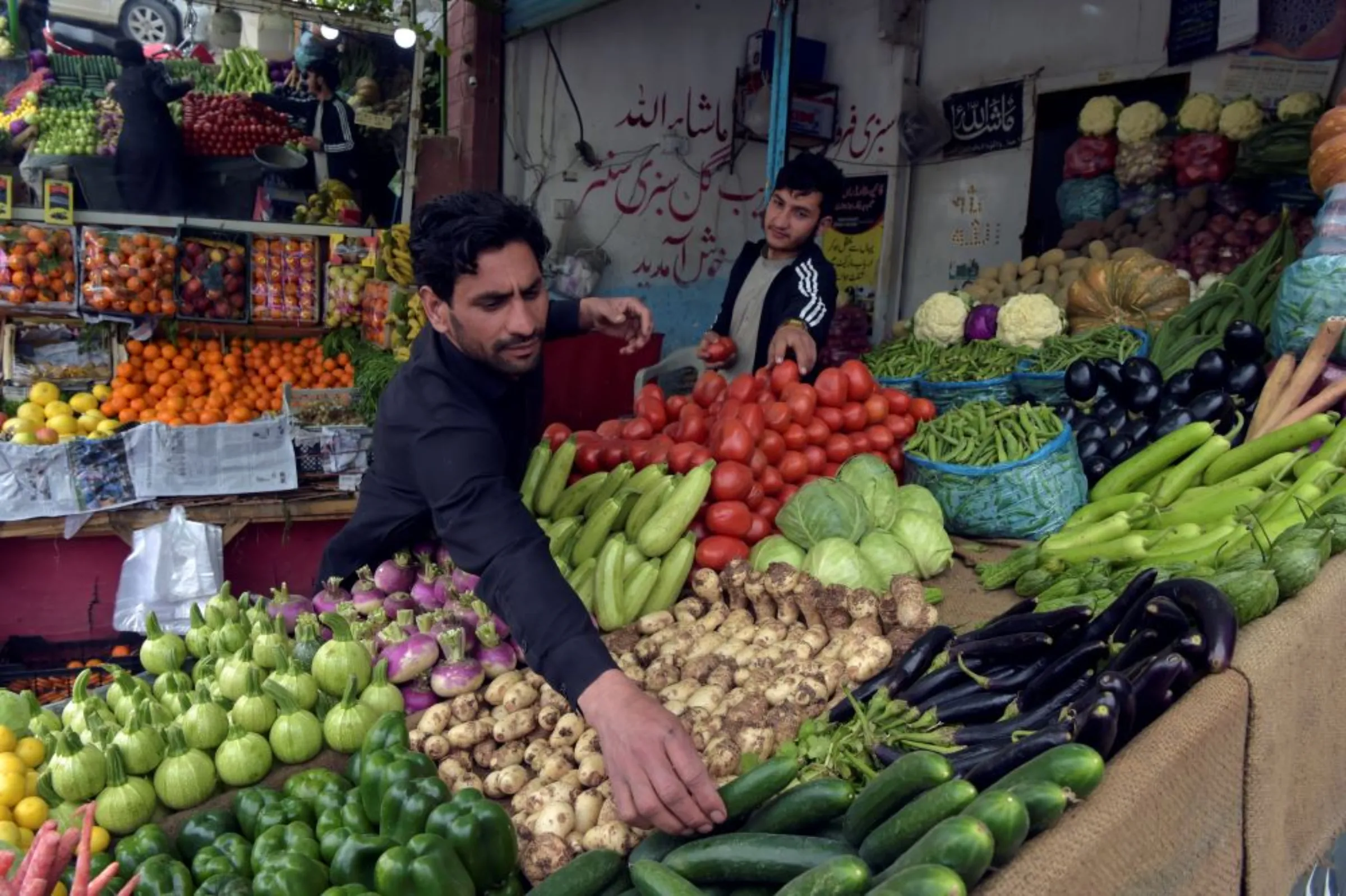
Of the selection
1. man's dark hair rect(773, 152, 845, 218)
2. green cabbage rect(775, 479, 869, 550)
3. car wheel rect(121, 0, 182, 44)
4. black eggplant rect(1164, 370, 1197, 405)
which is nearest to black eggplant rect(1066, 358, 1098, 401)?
black eggplant rect(1164, 370, 1197, 405)

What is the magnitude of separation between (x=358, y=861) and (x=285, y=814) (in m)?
0.33

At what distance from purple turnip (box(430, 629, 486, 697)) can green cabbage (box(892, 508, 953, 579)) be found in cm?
151

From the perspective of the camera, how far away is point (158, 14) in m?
9.02

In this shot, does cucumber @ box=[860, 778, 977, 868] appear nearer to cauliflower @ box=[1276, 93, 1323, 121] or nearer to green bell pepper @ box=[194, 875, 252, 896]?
green bell pepper @ box=[194, 875, 252, 896]

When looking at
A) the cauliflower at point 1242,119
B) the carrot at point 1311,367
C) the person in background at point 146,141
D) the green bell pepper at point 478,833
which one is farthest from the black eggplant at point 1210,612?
the person in background at point 146,141

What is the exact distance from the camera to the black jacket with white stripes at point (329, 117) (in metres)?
7.16

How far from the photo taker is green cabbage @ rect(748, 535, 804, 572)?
2.96 meters

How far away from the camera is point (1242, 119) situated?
20.0 ft

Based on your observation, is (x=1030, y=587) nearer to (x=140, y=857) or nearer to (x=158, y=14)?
(x=140, y=857)

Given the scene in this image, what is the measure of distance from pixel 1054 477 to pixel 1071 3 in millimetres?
5803

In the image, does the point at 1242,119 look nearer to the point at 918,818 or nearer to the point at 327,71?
the point at 918,818

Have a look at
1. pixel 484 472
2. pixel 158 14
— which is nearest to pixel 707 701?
pixel 484 472

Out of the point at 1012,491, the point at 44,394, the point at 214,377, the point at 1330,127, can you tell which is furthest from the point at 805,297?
the point at 44,394

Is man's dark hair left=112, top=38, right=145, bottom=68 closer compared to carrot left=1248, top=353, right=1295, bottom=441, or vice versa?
carrot left=1248, top=353, right=1295, bottom=441
